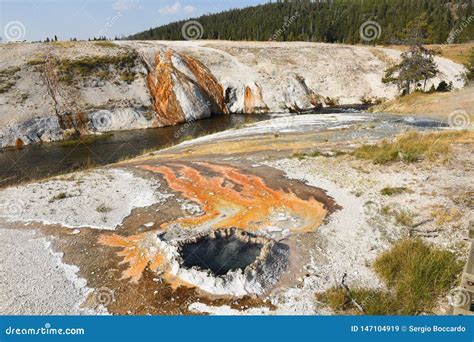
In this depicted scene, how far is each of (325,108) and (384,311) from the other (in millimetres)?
49692

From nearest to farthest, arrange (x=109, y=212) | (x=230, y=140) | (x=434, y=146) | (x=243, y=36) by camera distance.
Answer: (x=109, y=212) → (x=434, y=146) → (x=230, y=140) → (x=243, y=36)

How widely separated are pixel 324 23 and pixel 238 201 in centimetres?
10970

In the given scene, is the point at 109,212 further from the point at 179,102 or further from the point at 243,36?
the point at 243,36

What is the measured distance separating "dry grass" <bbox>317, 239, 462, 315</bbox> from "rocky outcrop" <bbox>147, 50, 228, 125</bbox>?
39.5 meters

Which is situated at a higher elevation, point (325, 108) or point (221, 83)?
point (221, 83)

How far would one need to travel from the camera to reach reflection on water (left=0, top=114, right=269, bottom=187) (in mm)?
30250

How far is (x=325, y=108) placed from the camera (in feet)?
185

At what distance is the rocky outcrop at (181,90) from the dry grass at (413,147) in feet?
101

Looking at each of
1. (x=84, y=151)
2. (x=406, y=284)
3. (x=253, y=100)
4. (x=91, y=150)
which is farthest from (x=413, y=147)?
(x=253, y=100)

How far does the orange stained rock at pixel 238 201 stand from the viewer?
1400 centimetres

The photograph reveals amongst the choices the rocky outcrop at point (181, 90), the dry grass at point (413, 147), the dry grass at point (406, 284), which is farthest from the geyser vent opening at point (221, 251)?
the rocky outcrop at point (181, 90)

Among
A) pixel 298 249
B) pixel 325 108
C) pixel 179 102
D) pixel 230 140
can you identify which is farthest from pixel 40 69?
pixel 298 249

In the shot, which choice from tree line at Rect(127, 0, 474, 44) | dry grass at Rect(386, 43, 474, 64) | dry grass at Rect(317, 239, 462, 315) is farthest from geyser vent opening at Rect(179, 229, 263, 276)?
tree line at Rect(127, 0, 474, 44)

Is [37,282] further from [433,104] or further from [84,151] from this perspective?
[433,104]
